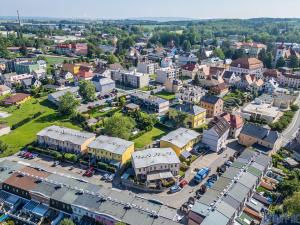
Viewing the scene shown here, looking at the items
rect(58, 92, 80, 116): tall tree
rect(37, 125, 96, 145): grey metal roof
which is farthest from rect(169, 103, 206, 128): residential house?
rect(58, 92, 80, 116): tall tree

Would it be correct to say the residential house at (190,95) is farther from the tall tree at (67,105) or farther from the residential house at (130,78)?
the tall tree at (67,105)

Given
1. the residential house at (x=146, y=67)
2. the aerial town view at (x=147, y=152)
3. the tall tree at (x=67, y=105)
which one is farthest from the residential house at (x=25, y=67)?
the tall tree at (x=67, y=105)

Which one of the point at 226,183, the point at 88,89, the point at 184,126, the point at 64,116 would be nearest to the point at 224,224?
the point at 226,183

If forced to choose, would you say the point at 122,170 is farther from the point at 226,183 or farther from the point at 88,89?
the point at 88,89

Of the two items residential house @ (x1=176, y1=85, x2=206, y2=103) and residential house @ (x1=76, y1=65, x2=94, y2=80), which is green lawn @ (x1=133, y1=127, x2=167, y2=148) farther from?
residential house @ (x1=76, y1=65, x2=94, y2=80)

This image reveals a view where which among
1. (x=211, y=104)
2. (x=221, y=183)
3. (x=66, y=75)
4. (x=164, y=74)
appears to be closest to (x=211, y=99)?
(x=211, y=104)

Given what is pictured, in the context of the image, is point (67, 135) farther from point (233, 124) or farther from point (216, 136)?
point (233, 124)
